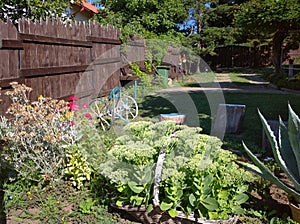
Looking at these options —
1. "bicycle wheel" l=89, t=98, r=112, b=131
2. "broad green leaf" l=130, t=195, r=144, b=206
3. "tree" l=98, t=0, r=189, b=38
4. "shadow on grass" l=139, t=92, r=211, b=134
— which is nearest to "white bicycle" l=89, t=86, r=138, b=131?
"bicycle wheel" l=89, t=98, r=112, b=131

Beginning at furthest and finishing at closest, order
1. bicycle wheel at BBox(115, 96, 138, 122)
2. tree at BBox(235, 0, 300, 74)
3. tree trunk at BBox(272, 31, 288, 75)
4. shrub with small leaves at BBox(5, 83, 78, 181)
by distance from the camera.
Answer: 1. tree trunk at BBox(272, 31, 288, 75)
2. tree at BBox(235, 0, 300, 74)
3. bicycle wheel at BBox(115, 96, 138, 122)
4. shrub with small leaves at BBox(5, 83, 78, 181)

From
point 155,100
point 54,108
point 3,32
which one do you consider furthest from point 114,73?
point 54,108

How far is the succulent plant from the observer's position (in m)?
2.35

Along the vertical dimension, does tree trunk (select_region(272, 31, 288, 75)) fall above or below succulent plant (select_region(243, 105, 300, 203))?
above

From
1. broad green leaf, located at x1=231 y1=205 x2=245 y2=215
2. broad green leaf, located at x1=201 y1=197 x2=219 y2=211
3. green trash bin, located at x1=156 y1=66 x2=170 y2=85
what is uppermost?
green trash bin, located at x1=156 y1=66 x2=170 y2=85

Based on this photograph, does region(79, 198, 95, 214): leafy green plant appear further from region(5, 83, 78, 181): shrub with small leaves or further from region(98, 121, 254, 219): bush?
region(5, 83, 78, 181): shrub with small leaves

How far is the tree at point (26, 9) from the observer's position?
7.30 m

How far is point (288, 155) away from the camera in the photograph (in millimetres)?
2602

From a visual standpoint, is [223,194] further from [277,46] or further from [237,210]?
[277,46]

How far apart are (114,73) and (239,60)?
1727 centimetres

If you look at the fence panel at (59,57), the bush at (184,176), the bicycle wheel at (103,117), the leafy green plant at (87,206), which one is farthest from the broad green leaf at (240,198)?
the fence panel at (59,57)

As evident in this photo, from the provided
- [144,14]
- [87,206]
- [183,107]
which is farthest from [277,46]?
[87,206]

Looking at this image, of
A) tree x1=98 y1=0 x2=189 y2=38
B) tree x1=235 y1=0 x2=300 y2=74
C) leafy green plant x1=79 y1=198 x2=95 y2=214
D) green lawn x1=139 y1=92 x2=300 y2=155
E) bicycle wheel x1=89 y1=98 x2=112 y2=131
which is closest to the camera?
leafy green plant x1=79 y1=198 x2=95 y2=214

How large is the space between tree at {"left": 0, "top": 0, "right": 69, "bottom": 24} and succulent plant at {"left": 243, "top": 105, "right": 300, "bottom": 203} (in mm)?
6630
